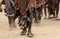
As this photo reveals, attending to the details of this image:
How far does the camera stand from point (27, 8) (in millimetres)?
7102

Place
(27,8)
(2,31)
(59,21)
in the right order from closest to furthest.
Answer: (27,8) < (2,31) < (59,21)

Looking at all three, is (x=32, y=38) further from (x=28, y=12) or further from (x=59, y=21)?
(x=59, y=21)

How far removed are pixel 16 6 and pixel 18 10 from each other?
12 centimetres

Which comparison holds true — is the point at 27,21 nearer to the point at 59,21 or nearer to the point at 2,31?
the point at 2,31

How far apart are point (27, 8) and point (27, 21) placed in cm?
36

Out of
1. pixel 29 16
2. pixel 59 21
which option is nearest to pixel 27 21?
pixel 29 16

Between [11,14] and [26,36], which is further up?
[11,14]

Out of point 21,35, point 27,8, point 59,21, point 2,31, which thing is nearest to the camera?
point 27,8

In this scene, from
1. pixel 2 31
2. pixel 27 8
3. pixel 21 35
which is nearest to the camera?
pixel 27 8

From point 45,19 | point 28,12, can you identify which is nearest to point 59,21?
point 45,19

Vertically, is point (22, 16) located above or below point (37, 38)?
above

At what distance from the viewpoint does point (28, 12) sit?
7180mm

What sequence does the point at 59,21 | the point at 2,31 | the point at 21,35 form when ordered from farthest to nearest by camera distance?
the point at 59,21 < the point at 2,31 < the point at 21,35

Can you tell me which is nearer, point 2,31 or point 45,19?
point 2,31
